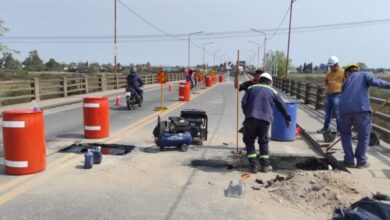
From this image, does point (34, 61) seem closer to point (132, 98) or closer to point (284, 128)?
point (132, 98)

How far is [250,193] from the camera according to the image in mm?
6711

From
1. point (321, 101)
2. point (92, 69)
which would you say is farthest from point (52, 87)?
point (92, 69)

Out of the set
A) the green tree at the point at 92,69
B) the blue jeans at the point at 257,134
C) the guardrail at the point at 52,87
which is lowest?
the green tree at the point at 92,69

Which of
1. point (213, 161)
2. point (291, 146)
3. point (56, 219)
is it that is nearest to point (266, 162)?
point (213, 161)

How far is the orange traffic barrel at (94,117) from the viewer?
11.2 meters

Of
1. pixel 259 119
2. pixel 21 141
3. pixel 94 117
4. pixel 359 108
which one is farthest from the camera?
pixel 94 117

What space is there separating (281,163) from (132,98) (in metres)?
11.7

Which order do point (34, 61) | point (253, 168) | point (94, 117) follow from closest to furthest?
point (253, 168), point (94, 117), point (34, 61)

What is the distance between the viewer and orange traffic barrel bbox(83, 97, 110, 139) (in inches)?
441

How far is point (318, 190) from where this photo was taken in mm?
6441

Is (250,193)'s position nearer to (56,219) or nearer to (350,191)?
(350,191)

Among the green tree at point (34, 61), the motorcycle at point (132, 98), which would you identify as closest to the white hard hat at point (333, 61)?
the motorcycle at point (132, 98)

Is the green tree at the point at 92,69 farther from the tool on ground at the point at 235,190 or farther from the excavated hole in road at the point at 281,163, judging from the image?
the tool on ground at the point at 235,190

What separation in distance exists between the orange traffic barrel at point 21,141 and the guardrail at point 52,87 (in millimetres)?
13765
